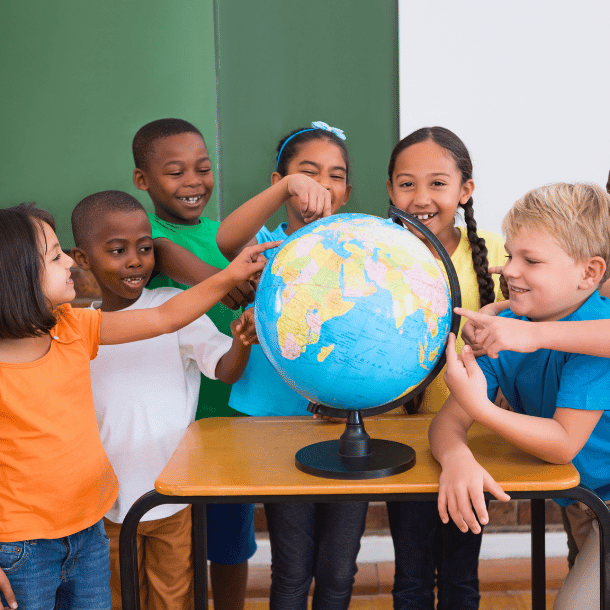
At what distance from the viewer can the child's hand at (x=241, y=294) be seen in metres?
1.36

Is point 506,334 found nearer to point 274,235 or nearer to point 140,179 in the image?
point 274,235

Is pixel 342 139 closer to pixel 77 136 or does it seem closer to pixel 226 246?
pixel 226 246

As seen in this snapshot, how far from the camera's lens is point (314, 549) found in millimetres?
1344

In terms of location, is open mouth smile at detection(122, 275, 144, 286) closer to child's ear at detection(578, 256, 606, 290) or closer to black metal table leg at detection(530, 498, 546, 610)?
Result: child's ear at detection(578, 256, 606, 290)

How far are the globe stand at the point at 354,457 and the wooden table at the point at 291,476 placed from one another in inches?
0.5

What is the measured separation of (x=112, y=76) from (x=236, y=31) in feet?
1.67

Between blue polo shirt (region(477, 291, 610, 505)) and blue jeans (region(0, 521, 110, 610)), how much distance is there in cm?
86

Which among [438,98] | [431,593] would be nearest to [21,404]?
[431,593]

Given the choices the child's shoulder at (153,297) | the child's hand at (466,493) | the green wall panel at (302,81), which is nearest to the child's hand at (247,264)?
the child's shoulder at (153,297)

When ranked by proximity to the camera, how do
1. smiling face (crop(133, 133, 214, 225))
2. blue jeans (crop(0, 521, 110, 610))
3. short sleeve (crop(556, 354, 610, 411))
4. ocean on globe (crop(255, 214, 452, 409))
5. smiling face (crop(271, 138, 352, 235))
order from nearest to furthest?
ocean on globe (crop(255, 214, 452, 409)), short sleeve (crop(556, 354, 610, 411)), blue jeans (crop(0, 521, 110, 610)), smiling face (crop(271, 138, 352, 235)), smiling face (crop(133, 133, 214, 225))

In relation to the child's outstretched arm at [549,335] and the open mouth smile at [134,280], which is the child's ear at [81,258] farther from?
the child's outstretched arm at [549,335]

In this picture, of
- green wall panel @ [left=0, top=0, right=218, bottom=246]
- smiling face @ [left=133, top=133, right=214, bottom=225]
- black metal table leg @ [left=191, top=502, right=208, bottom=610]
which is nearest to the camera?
black metal table leg @ [left=191, top=502, right=208, bottom=610]

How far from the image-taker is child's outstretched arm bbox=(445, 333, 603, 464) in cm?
97

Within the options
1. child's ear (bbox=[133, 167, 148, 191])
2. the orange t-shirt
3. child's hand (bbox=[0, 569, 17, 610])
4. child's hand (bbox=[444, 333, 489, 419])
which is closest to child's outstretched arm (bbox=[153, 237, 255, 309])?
child's ear (bbox=[133, 167, 148, 191])
